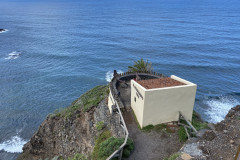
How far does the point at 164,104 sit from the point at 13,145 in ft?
90.8

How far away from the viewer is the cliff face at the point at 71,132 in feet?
69.7

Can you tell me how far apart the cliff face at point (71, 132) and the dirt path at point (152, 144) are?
1.74 metres

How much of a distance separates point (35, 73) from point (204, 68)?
148 ft

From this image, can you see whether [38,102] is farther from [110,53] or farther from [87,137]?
[110,53]

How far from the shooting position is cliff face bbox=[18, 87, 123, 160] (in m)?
21.2

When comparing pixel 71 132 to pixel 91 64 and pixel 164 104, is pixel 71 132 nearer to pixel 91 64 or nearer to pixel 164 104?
pixel 164 104

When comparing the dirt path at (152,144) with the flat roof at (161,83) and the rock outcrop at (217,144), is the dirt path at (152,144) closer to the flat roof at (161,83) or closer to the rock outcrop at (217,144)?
the rock outcrop at (217,144)

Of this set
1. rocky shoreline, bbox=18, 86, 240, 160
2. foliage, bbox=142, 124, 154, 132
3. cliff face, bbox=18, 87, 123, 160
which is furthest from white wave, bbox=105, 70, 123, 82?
foliage, bbox=142, 124, 154, 132

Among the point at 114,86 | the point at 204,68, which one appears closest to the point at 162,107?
the point at 114,86

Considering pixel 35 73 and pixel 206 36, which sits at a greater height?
pixel 206 36

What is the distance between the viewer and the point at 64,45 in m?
72.0

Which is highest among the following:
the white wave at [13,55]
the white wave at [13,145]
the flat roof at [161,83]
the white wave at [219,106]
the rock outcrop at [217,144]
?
the flat roof at [161,83]

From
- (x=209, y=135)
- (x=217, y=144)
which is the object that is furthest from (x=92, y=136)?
(x=217, y=144)

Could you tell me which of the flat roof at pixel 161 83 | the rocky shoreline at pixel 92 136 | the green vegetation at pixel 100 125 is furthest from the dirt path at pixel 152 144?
the flat roof at pixel 161 83
